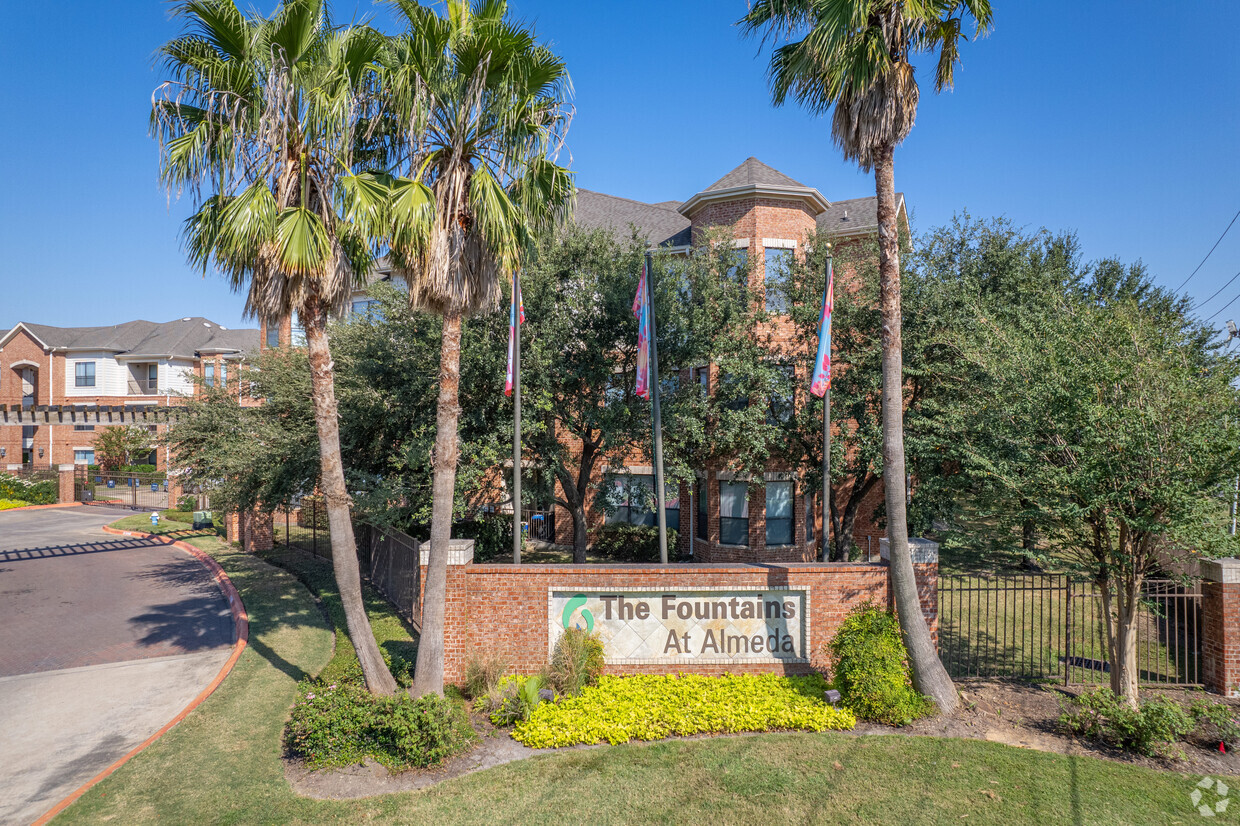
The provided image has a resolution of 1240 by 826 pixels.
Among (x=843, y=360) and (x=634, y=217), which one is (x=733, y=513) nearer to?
(x=843, y=360)

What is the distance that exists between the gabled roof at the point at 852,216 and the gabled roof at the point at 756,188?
1051 millimetres

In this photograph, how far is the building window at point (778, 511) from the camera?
794 inches

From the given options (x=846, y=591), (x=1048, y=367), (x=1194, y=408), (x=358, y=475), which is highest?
(x=1048, y=367)

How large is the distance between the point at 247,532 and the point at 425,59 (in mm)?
19487

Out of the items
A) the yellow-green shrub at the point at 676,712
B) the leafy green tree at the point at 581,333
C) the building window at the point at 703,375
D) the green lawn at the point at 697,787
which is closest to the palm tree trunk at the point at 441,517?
the yellow-green shrub at the point at 676,712

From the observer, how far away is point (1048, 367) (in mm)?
9773

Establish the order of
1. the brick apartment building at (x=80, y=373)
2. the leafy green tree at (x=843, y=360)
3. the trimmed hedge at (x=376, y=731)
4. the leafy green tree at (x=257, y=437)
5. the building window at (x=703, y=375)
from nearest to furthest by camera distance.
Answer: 1. the trimmed hedge at (x=376, y=731)
2. the leafy green tree at (x=843, y=360)
3. the leafy green tree at (x=257, y=437)
4. the building window at (x=703, y=375)
5. the brick apartment building at (x=80, y=373)

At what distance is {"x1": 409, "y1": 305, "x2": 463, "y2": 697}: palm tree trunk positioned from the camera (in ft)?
30.1

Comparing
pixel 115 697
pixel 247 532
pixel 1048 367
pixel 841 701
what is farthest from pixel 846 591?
pixel 247 532

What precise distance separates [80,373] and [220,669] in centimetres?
4909

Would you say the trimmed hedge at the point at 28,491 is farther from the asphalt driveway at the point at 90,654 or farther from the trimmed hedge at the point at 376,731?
the trimmed hedge at the point at 376,731

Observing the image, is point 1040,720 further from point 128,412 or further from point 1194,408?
point 128,412

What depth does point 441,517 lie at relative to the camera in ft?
30.2

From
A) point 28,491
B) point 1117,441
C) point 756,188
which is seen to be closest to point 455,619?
point 1117,441
